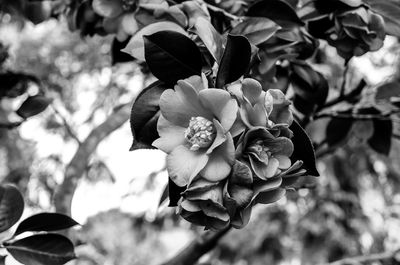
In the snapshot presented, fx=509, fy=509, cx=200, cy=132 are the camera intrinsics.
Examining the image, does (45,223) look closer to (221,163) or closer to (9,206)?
(9,206)

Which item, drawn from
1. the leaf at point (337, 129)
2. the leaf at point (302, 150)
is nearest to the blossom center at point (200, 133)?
the leaf at point (302, 150)

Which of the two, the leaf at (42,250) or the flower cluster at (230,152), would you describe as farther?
the leaf at (42,250)

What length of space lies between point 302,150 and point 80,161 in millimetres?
920

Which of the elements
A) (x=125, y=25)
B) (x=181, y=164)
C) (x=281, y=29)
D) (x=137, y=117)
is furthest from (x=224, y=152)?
(x=125, y=25)

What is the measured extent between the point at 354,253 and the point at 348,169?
57 cm

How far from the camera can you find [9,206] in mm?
838

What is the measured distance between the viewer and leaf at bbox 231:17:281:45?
77cm

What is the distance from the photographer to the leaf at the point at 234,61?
63cm

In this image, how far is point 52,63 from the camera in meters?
3.81

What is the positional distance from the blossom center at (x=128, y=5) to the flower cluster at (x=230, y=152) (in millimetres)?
369

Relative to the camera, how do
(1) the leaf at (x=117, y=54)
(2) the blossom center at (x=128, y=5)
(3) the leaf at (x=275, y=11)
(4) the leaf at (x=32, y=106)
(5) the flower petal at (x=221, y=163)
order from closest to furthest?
(5) the flower petal at (x=221, y=163)
(3) the leaf at (x=275, y=11)
(2) the blossom center at (x=128, y=5)
(1) the leaf at (x=117, y=54)
(4) the leaf at (x=32, y=106)

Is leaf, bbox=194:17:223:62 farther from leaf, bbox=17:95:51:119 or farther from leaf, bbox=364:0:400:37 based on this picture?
leaf, bbox=17:95:51:119

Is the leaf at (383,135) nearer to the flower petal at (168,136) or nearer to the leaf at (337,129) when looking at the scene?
the leaf at (337,129)

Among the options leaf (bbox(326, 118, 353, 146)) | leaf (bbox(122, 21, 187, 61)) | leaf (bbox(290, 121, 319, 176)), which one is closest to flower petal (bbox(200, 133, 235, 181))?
leaf (bbox(290, 121, 319, 176))
